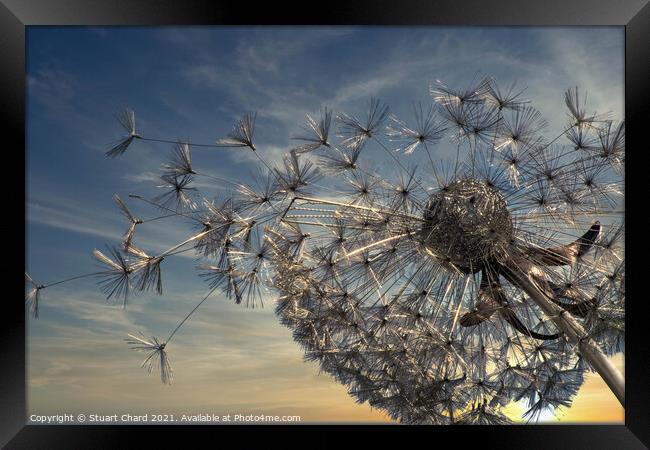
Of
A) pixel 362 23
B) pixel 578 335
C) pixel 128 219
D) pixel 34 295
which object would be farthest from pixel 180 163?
pixel 578 335

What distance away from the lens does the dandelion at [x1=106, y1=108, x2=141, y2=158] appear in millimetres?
4152

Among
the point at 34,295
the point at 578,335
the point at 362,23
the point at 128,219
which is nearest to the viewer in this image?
the point at 362,23

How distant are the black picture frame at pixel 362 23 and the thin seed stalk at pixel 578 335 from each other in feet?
4.11

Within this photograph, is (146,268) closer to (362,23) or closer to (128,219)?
(128,219)

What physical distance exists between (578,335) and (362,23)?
3294 mm

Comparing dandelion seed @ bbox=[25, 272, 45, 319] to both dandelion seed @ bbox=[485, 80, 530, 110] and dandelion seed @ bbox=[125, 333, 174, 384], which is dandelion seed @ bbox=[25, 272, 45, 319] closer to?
dandelion seed @ bbox=[125, 333, 174, 384]

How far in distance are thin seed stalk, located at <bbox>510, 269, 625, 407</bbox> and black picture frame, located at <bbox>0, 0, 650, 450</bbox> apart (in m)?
1.25

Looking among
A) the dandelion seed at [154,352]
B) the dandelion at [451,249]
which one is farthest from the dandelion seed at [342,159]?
the dandelion seed at [154,352]

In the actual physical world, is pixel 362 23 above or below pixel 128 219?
above

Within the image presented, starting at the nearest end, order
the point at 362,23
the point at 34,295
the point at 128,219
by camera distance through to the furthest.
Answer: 1. the point at 362,23
2. the point at 34,295
3. the point at 128,219

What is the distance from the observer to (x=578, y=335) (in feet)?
15.7

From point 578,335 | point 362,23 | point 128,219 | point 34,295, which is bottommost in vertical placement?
point 578,335
